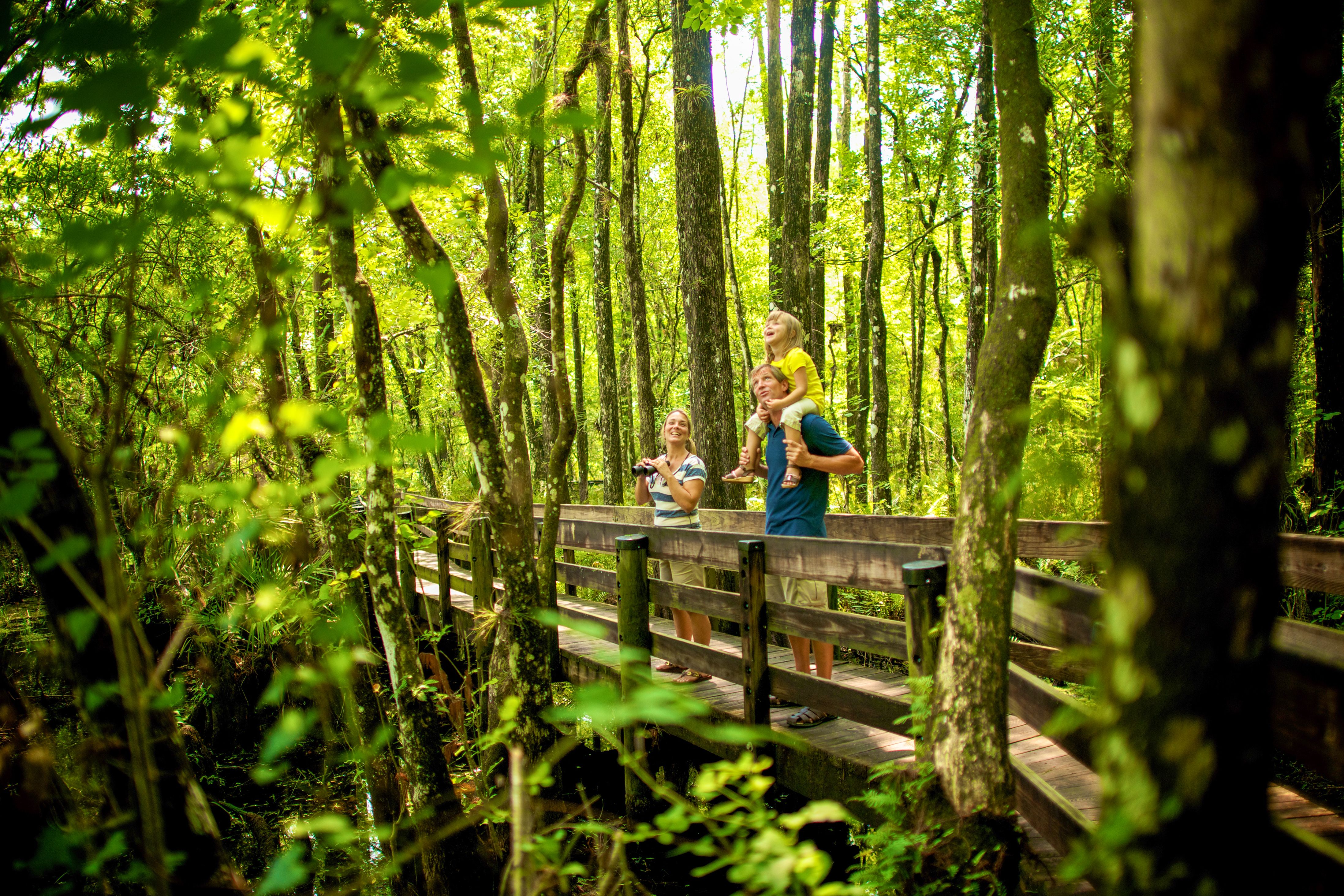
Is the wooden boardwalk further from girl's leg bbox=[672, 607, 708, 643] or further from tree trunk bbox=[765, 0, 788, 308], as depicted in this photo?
tree trunk bbox=[765, 0, 788, 308]

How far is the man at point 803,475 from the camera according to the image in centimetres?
465

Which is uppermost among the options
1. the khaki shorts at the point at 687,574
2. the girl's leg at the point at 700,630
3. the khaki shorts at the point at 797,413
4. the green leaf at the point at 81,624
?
Answer: the khaki shorts at the point at 797,413

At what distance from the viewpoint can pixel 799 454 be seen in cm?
466

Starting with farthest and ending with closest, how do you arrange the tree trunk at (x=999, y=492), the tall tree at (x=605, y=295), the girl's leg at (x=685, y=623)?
the tall tree at (x=605, y=295), the girl's leg at (x=685, y=623), the tree trunk at (x=999, y=492)

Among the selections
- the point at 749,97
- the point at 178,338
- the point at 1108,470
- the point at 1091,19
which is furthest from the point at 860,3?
the point at 1108,470

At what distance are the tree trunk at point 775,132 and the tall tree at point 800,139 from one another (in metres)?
0.97

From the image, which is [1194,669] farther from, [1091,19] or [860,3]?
[860,3]

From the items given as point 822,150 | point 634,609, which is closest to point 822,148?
point 822,150

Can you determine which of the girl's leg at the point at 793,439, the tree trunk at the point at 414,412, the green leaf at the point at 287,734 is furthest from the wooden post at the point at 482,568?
the green leaf at the point at 287,734

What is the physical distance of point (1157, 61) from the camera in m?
1.00

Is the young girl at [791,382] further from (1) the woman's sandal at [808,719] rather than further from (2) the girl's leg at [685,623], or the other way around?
(2) the girl's leg at [685,623]

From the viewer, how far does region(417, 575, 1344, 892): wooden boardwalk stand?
278 centimetres

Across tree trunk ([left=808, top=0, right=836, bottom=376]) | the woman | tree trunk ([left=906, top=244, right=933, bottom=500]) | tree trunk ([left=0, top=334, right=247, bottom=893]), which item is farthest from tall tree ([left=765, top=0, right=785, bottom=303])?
tree trunk ([left=0, top=334, right=247, bottom=893])

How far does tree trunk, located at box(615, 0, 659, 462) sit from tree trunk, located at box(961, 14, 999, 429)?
4.47 meters
